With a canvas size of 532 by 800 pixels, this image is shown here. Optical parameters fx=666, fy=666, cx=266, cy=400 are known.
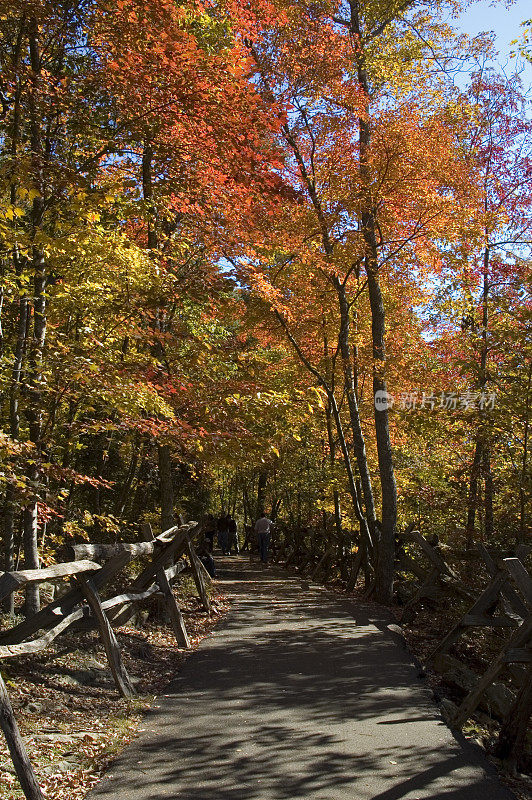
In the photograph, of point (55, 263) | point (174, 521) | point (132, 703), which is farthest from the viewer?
point (174, 521)

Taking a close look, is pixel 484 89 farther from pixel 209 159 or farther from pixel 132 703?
pixel 132 703

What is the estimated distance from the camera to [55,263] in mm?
9008

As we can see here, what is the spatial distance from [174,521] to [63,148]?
20.5 feet

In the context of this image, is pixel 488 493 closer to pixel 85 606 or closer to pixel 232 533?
pixel 85 606

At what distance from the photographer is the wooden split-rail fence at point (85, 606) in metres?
3.75

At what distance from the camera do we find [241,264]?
1295cm

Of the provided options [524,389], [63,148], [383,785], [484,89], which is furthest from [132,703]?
[484,89]

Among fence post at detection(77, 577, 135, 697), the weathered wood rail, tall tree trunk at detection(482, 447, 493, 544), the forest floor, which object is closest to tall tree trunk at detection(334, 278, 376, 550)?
the weathered wood rail

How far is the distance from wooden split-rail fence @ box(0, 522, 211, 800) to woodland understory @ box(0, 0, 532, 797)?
0.85m

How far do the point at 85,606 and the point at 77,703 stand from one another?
2.77 feet

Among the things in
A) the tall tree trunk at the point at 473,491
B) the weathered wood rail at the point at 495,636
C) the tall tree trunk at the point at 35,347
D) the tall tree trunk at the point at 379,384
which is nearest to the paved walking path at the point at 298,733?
the weathered wood rail at the point at 495,636

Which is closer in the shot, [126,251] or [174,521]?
[126,251]

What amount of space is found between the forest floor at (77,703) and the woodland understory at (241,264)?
1.16m

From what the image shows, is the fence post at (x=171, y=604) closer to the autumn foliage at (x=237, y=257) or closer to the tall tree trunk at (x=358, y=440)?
the autumn foliage at (x=237, y=257)
